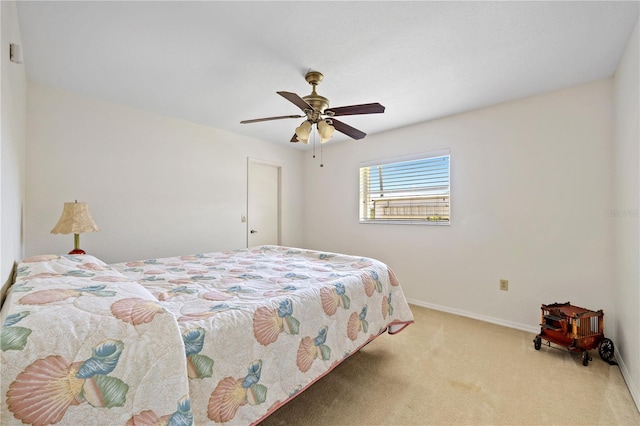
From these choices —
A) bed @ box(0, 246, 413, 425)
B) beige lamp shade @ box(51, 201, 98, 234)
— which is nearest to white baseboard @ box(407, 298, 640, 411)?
bed @ box(0, 246, 413, 425)

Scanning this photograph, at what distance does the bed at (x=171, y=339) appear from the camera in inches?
27.5

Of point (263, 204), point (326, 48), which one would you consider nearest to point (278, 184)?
point (263, 204)

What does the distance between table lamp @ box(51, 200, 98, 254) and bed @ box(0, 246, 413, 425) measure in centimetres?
72

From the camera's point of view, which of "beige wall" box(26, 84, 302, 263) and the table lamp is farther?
"beige wall" box(26, 84, 302, 263)

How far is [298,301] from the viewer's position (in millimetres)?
1462

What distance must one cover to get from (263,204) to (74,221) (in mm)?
2381

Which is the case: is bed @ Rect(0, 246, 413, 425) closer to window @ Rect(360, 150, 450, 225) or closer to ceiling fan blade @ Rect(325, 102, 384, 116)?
ceiling fan blade @ Rect(325, 102, 384, 116)

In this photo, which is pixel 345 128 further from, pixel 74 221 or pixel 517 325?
pixel 517 325

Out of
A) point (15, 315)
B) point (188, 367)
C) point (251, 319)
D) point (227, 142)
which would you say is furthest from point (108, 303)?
point (227, 142)

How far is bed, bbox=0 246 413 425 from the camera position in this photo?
0.70 m

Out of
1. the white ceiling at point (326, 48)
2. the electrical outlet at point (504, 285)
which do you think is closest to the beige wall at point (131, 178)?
the white ceiling at point (326, 48)

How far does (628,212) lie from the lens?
194 cm

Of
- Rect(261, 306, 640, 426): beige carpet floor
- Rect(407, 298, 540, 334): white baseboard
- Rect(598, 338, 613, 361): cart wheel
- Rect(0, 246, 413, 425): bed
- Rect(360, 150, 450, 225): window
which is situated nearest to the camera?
Rect(0, 246, 413, 425): bed

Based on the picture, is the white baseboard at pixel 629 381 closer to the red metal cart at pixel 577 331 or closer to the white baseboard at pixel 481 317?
the red metal cart at pixel 577 331
